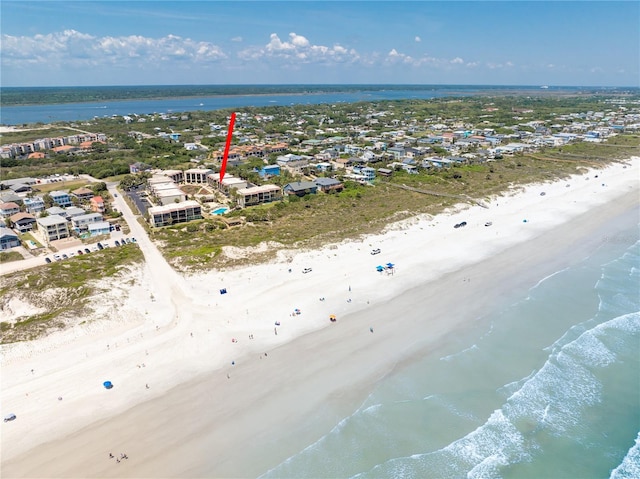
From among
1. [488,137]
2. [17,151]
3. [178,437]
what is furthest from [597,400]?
[17,151]

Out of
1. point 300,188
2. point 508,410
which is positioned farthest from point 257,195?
point 508,410

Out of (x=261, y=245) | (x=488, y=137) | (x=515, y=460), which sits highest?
(x=488, y=137)

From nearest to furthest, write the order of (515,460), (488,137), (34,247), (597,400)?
(515,460)
(597,400)
(34,247)
(488,137)

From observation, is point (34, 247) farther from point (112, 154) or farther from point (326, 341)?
point (112, 154)

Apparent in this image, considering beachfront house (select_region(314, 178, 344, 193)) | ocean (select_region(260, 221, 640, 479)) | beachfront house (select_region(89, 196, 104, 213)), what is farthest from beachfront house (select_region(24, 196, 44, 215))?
ocean (select_region(260, 221, 640, 479))

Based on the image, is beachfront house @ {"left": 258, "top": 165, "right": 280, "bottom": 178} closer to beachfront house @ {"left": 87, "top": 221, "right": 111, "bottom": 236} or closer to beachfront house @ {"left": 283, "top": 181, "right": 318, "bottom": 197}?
beachfront house @ {"left": 283, "top": 181, "right": 318, "bottom": 197}

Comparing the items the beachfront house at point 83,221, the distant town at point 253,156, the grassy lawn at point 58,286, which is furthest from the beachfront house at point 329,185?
the beachfront house at point 83,221
